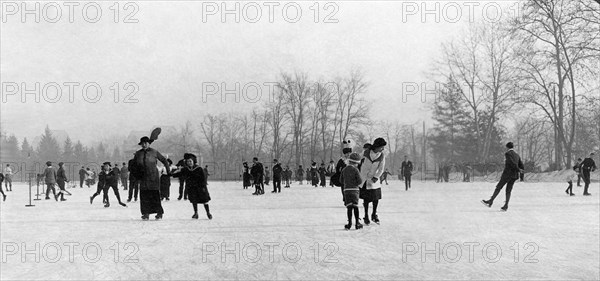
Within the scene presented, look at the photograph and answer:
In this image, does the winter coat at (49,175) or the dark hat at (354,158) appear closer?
the dark hat at (354,158)

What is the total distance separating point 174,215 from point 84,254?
5.10 meters

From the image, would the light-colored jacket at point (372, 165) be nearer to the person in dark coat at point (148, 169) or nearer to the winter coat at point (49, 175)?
the person in dark coat at point (148, 169)

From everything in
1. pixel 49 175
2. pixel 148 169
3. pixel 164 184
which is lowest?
pixel 49 175

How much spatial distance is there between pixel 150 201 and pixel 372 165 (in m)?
2.73

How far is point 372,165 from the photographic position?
20.5ft

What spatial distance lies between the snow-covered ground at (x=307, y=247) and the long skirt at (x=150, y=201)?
1968 millimetres

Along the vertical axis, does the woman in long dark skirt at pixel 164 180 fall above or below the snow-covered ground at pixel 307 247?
above

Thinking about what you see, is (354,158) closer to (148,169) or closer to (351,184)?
(351,184)

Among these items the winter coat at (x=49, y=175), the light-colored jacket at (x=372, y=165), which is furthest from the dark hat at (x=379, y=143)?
the winter coat at (x=49, y=175)

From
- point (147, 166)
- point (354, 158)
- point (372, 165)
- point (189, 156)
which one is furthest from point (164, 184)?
point (147, 166)

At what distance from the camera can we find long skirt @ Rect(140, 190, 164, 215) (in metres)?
4.33

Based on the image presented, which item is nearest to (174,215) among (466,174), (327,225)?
(327,225)

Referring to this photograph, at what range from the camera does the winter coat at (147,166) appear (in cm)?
421

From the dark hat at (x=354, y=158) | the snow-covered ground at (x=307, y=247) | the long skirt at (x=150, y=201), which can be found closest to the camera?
the long skirt at (x=150, y=201)
